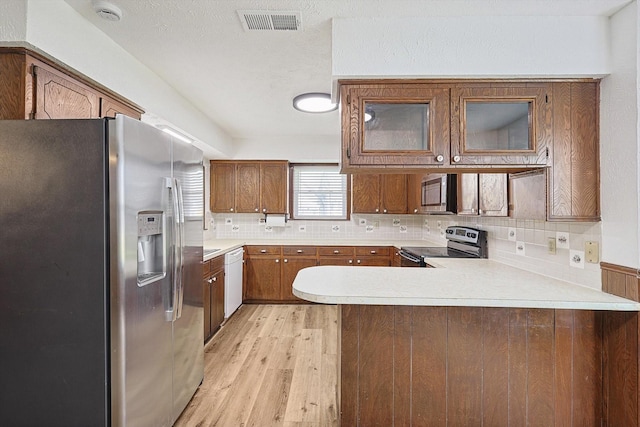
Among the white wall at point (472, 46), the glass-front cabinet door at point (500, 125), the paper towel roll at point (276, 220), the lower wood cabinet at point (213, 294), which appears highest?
the white wall at point (472, 46)

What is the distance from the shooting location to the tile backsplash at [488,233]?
1.98m

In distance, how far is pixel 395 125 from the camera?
1888mm

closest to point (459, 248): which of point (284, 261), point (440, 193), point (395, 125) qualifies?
point (440, 193)

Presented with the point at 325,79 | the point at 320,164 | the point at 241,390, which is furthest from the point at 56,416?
the point at 320,164

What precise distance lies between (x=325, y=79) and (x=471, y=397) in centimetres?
244

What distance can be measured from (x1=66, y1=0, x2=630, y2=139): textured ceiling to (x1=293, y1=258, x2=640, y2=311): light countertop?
1483mm

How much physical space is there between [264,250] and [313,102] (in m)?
2.30

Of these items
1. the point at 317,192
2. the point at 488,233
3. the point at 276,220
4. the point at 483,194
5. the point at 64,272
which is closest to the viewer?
the point at 64,272

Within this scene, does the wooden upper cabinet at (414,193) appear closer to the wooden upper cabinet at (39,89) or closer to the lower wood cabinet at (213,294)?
the lower wood cabinet at (213,294)

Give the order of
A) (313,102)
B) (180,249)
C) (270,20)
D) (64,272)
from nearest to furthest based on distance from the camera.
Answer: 1. (64,272)
2. (270,20)
3. (180,249)
4. (313,102)

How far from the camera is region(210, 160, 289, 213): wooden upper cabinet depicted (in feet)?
16.2

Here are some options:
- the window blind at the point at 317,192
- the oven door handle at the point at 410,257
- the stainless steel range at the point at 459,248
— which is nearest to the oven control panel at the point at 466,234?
the stainless steel range at the point at 459,248

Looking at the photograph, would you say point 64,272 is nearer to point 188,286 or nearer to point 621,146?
point 188,286

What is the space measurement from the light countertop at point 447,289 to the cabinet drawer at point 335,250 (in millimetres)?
2360
